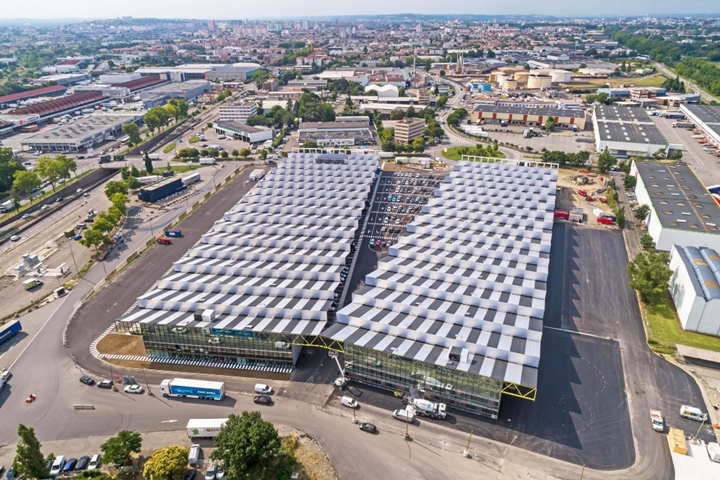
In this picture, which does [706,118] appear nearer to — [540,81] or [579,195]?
[540,81]

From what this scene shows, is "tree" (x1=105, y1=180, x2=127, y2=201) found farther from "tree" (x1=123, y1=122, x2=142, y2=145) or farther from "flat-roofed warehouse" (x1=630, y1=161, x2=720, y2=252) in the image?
"flat-roofed warehouse" (x1=630, y1=161, x2=720, y2=252)

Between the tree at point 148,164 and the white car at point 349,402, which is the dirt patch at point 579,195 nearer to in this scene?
the white car at point 349,402

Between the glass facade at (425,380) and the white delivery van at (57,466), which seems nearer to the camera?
the white delivery van at (57,466)

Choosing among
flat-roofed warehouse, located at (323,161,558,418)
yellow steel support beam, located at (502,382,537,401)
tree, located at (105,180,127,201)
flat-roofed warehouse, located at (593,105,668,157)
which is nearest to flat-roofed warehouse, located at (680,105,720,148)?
flat-roofed warehouse, located at (593,105,668,157)

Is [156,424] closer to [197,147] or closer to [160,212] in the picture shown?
[160,212]

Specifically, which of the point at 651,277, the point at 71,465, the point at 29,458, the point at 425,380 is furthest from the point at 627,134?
the point at 29,458

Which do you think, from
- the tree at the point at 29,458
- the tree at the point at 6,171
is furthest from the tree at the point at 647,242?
the tree at the point at 6,171

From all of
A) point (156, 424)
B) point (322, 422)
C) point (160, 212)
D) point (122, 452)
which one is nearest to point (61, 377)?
point (156, 424)
